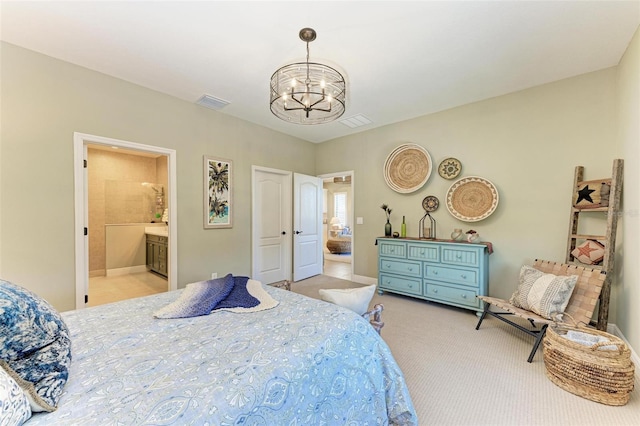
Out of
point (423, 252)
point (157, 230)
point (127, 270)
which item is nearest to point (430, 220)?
point (423, 252)

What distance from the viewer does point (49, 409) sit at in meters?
0.83

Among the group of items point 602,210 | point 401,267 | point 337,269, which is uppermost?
point 602,210

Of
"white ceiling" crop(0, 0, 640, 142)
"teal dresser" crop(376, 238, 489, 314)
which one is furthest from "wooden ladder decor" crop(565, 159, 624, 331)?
"white ceiling" crop(0, 0, 640, 142)

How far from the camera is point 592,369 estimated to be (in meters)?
1.80

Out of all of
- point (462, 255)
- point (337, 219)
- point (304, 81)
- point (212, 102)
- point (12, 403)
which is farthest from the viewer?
point (337, 219)

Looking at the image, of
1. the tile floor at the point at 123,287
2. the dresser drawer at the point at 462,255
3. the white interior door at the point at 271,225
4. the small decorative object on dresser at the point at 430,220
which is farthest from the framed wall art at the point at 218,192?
the dresser drawer at the point at 462,255

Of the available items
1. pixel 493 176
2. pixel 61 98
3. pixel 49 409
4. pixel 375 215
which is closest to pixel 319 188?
pixel 375 215

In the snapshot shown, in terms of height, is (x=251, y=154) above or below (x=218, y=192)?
above

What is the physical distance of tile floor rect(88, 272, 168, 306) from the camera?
3.99 metres

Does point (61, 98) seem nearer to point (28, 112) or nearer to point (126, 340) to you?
point (28, 112)

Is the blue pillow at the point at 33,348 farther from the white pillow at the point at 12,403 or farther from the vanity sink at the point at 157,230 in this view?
the vanity sink at the point at 157,230

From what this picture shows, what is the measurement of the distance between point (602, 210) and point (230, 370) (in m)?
3.62

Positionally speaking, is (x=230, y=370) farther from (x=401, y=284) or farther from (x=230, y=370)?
(x=401, y=284)

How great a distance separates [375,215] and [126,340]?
13.0 ft
